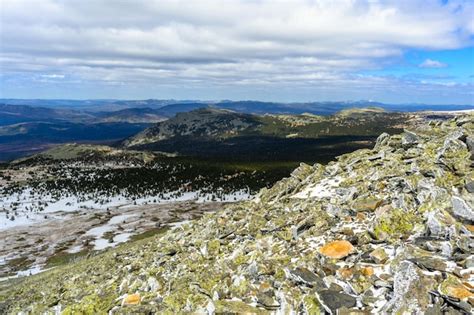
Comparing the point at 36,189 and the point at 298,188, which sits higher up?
the point at 298,188

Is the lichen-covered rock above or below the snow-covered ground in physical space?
above

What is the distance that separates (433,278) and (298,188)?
15.0 meters

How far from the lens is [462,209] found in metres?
15.4

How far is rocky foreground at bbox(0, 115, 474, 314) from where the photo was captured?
12.8 meters

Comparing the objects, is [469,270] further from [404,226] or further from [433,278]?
[404,226]

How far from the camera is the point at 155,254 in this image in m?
23.7

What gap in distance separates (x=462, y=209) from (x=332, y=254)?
5.54 metres

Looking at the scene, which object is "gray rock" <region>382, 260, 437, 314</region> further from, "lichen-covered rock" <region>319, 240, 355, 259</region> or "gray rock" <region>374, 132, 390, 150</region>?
"gray rock" <region>374, 132, 390, 150</region>

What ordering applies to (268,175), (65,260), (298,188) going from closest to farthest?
(298,188) < (65,260) < (268,175)

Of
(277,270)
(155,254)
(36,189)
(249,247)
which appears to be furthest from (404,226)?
(36,189)

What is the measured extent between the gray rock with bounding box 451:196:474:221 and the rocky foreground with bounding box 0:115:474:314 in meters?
0.06

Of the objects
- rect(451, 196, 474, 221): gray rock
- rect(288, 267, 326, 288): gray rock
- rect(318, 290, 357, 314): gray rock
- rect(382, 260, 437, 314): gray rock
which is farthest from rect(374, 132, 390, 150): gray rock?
rect(318, 290, 357, 314): gray rock

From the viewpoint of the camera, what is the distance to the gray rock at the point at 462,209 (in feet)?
49.7

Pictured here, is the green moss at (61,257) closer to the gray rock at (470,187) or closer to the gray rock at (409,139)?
the gray rock at (409,139)
